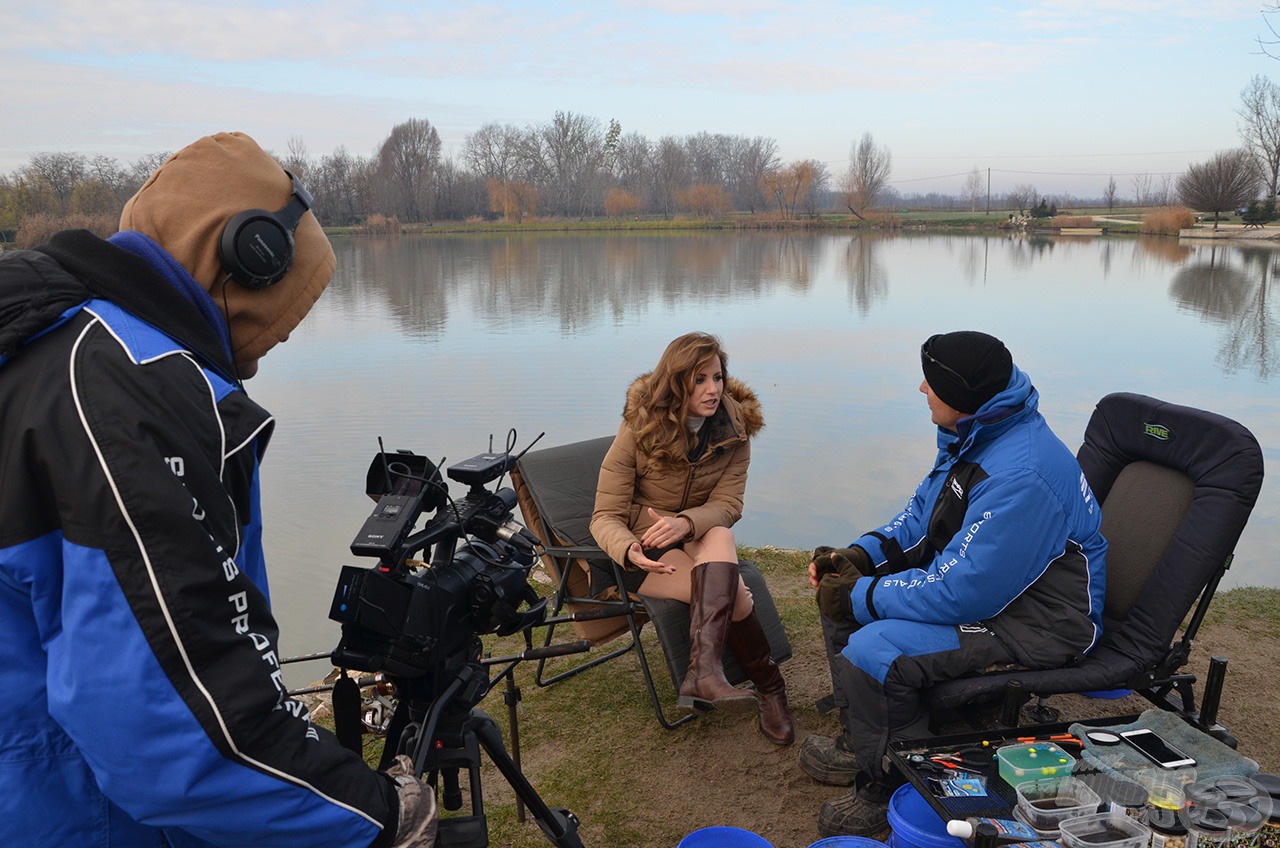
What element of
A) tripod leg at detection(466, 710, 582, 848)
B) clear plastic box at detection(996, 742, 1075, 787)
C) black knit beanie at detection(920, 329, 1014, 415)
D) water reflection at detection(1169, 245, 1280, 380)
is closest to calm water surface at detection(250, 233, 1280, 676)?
water reflection at detection(1169, 245, 1280, 380)

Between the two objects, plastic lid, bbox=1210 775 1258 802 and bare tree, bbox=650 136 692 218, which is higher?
bare tree, bbox=650 136 692 218

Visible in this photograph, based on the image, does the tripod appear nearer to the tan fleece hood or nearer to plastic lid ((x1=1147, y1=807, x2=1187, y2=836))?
the tan fleece hood

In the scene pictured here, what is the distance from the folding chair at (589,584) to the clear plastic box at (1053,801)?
1377 mm

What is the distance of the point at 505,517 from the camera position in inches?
71.4

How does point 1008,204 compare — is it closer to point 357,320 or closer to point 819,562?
point 357,320

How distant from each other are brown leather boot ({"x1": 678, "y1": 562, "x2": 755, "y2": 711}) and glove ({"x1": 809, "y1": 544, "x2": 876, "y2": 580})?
311 mm

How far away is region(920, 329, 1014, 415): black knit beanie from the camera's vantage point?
2.63 m

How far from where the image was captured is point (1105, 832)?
1.84 metres

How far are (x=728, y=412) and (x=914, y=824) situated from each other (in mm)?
1689

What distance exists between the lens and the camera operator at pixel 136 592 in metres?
0.91

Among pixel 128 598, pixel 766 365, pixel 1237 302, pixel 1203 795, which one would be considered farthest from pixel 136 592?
pixel 1237 302

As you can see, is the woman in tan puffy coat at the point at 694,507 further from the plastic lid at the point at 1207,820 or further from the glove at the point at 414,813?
the glove at the point at 414,813

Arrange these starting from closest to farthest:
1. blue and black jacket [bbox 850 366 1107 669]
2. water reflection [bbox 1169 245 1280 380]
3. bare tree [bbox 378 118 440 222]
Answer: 1. blue and black jacket [bbox 850 366 1107 669]
2. water reflection [bbox 1169 245 1280 380]
3. bare tree [bbox 378 118 440 222]

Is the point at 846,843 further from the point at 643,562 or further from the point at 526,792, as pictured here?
the point at 643,562
